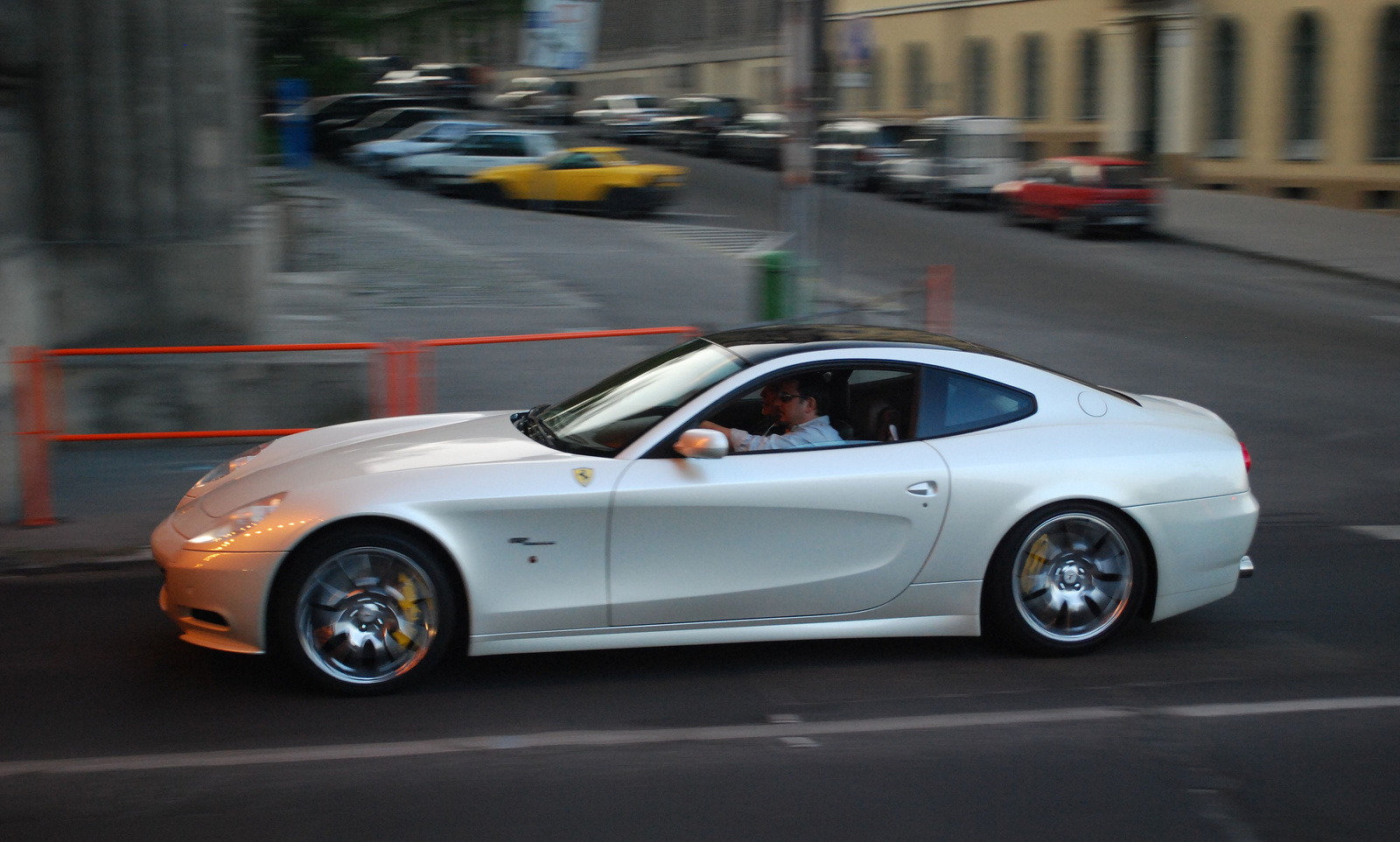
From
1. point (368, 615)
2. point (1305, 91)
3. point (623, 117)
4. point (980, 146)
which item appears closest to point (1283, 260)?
point (980, 146)

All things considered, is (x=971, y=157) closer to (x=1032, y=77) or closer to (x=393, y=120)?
(x=1032, y=77)

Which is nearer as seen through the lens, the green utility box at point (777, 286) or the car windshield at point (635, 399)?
the car windshield at point (635, 399)

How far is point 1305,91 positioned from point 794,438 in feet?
89.3

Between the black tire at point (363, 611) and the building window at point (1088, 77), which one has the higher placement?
the building window at point (1088, 77)

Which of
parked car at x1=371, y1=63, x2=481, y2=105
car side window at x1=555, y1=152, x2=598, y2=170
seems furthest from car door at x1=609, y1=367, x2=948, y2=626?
parked car at x1=371, y1=63, x2=481, y2=105

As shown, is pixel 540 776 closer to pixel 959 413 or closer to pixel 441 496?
pixel 441 496

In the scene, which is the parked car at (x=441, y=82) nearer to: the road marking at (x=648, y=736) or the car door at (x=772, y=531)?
the car door at (x=772, y=531)

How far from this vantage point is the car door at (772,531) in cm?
513

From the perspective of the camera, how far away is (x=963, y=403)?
5.57 metres

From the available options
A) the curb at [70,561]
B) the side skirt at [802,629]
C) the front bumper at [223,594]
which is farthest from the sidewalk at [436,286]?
the side skirt at [802,629]

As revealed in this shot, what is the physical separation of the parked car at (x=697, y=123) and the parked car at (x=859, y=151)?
907 centimetres

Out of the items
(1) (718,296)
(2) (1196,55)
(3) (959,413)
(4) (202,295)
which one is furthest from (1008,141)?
(3) (959,413)

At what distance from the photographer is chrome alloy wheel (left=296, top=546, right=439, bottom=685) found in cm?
498

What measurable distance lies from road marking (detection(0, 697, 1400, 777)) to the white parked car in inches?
19.2
